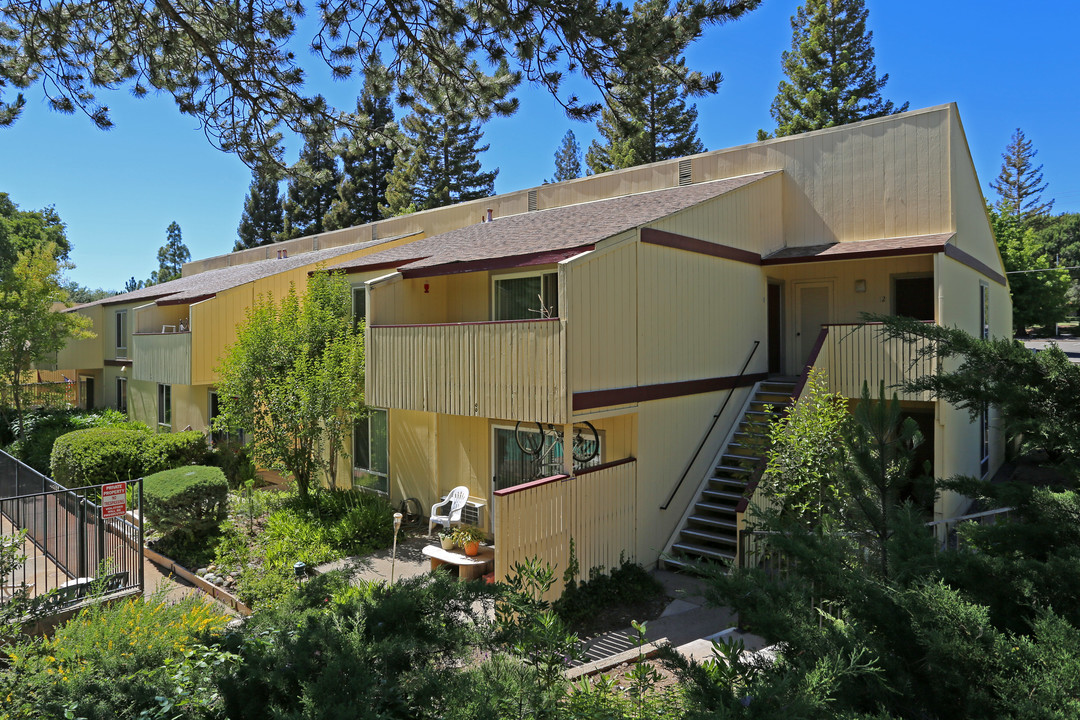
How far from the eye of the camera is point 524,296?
39.7 feet

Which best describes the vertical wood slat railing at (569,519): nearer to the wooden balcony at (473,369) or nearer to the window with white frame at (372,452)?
the wooden balcony at (473,369)

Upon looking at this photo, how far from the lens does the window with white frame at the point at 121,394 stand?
1019 inches

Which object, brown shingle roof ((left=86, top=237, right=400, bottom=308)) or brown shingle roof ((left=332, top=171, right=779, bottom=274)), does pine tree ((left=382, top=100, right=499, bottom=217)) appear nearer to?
brown shingle roof ((left=86, top=237, right=400, bottom=308))

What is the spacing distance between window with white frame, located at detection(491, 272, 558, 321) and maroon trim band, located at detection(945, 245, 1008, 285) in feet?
23.1

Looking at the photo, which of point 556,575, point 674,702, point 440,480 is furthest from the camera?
point 440,480

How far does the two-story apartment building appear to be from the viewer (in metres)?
9.34

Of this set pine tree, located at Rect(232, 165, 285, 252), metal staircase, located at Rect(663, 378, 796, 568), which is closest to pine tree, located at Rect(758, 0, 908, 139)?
metal staircase, located at Rect(663, 378, 796, 568)

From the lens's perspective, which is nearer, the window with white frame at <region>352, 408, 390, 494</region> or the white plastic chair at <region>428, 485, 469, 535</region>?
the white plastic chair at <region>428, 485, 469, 535</region>

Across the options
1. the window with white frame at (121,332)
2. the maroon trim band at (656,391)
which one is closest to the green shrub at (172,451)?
the window with white frame at (121,332)

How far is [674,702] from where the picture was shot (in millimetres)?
4094

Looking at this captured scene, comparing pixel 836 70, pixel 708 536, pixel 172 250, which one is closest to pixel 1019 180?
pixel 836 70

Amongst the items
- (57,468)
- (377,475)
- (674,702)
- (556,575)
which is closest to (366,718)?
(674,702)

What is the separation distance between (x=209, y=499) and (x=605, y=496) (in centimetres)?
788

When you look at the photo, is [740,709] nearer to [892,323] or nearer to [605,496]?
[892,323]
